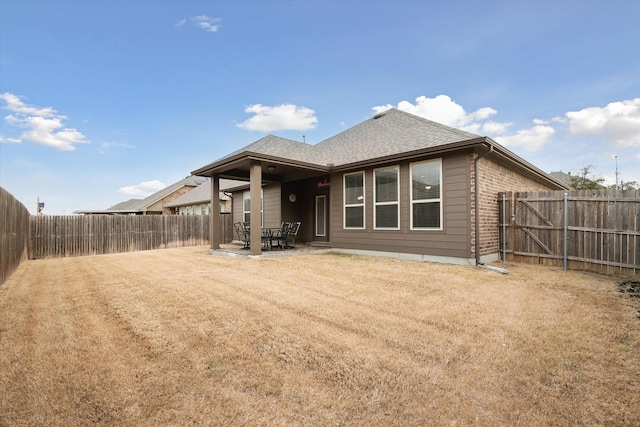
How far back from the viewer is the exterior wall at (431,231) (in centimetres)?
691

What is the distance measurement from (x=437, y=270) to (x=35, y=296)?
7.45 m

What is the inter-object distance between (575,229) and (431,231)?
3.18 m

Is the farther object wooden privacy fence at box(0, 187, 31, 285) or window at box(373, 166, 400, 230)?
window at box(373, 166, 400, 230)

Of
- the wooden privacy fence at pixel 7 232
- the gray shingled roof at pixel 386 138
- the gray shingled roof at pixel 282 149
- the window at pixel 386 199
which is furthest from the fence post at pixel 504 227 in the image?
the wooden privacy fence at pixel 7 232

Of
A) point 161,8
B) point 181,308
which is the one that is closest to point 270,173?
point 161,8

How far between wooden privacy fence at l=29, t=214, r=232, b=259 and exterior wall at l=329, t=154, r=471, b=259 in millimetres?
8588

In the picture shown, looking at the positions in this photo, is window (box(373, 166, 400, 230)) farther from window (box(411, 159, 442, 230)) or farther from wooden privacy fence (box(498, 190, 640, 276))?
wooden privacy fence (box(498, 190, 640, 276))

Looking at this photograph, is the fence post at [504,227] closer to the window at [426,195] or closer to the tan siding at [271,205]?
the window at [426,195]

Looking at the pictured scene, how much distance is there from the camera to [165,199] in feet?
89.9

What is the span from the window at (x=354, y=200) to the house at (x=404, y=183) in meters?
0.03

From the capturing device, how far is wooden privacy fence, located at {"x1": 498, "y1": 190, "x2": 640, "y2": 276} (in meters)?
5.91

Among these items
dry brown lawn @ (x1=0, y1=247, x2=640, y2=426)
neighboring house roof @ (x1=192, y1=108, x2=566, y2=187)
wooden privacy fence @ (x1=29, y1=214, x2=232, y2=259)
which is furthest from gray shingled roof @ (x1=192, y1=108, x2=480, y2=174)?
wooden privacy fence @ (x1=29, y1=214, x2=232, y2=259)

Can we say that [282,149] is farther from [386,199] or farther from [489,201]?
[489,201]

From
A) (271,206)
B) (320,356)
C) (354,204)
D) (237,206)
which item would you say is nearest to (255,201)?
(354,204)
